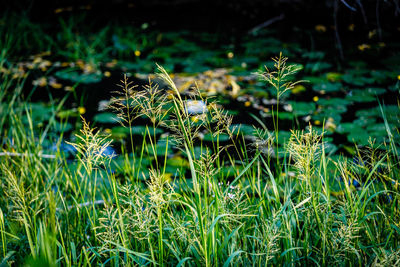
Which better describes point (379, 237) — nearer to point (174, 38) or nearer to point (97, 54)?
point (97, 54)

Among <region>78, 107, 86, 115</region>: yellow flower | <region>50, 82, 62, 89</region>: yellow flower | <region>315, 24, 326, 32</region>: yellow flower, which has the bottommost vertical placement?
<region>78, 107, 86, 115</region>: yellow flower

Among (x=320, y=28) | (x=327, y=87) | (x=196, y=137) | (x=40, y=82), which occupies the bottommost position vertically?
(x=196, y=137)

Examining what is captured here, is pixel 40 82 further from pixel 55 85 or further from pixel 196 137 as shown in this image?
pixel 196 137

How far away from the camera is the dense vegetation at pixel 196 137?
114cm

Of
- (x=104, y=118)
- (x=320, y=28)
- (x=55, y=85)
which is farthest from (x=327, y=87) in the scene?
(x=55, y=85)

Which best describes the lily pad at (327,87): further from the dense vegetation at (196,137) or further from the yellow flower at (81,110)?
the yellow flower at (81,110)

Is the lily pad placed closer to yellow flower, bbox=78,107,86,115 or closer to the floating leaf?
the floating leaf

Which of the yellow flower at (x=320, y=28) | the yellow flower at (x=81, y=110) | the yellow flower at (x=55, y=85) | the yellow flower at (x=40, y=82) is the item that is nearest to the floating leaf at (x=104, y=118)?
the yellow flower at (x=81, y=110)

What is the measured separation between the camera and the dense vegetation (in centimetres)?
114

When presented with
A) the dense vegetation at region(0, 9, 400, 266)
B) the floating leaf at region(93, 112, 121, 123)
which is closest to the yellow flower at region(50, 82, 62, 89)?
the dense vegetation at region(0, 9, 400, 266)

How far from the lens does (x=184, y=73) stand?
10.4 ft

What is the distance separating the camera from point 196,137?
2.15m

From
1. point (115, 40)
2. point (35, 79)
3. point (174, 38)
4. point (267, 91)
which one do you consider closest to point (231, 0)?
point (174, 38)

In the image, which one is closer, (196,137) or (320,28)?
(196,137)
